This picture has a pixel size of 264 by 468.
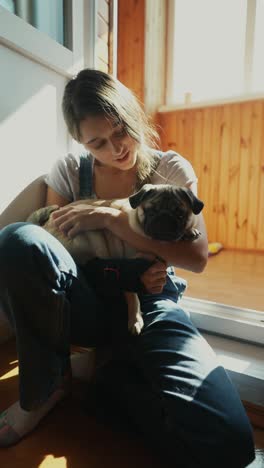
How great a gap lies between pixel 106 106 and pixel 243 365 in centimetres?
109

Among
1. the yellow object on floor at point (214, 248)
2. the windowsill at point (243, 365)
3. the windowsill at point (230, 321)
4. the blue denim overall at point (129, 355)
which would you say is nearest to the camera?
the blue denim overall at point (129, 355)

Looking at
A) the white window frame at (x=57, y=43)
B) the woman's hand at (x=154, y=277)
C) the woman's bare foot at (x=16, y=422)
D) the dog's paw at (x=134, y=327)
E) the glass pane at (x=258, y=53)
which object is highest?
the glass pane at (x=258, y=53)

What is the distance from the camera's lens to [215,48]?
3207 mm

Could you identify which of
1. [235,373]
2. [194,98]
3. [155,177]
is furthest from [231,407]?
[194,98]

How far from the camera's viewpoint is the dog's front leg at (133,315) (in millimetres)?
1108

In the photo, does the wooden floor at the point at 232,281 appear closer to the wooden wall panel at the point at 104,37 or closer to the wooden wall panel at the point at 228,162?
the wooden wall panel at the point at 228,162

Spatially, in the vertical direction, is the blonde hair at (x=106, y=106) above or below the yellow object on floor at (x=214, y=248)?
above

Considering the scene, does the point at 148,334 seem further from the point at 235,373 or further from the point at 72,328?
the point at 235,373

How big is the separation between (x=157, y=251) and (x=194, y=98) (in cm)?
272

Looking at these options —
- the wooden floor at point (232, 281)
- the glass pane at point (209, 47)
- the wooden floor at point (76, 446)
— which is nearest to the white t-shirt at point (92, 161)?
the wooden floor at point (76, 446)

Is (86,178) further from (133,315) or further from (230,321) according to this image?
(230,321)

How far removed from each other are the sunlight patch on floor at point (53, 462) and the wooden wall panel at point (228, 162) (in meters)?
2.65

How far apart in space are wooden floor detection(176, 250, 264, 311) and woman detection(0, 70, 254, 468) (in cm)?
83

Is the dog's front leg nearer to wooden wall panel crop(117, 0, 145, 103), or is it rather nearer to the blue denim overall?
the blue denim overall
